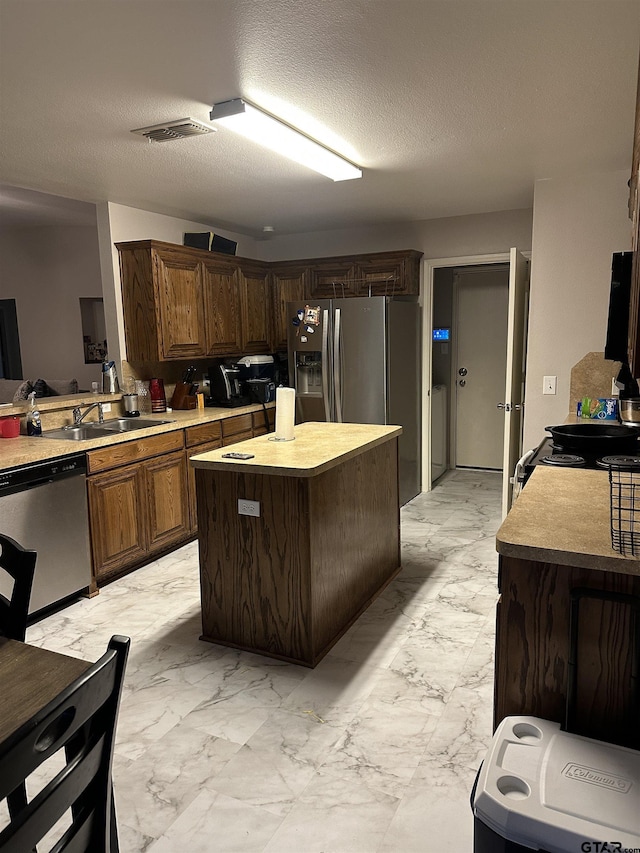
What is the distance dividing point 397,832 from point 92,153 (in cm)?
327

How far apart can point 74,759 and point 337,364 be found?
411 cm

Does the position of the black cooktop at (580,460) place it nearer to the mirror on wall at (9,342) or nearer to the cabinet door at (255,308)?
the cabinet door at (255,308)

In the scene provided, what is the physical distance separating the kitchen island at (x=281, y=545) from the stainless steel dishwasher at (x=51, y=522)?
867mm

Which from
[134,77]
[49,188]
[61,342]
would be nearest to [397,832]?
[134,77]

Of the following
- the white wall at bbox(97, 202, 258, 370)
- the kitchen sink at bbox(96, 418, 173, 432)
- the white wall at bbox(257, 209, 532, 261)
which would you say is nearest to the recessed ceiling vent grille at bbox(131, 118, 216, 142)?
the white wall at bbox(97, 202, 258, 370)

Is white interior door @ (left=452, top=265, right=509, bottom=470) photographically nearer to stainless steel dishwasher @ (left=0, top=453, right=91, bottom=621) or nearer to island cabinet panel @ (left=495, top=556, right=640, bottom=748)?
stainless steel dishwasher @ (left=0, top=453, right=91, bottom=621)

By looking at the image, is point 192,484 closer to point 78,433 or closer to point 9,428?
point 78,433

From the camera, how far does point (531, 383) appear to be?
4.11m

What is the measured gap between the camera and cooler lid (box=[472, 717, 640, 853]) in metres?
1.09

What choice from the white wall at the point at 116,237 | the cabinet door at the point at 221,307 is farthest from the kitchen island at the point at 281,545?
the cabinet door at the point at 221,307

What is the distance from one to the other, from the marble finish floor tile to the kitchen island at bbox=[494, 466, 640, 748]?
1.76 ft

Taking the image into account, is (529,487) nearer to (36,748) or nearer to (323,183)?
(36,748)

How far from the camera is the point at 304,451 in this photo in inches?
110

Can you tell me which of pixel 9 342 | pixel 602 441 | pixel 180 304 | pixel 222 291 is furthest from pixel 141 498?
pixel 9 342
